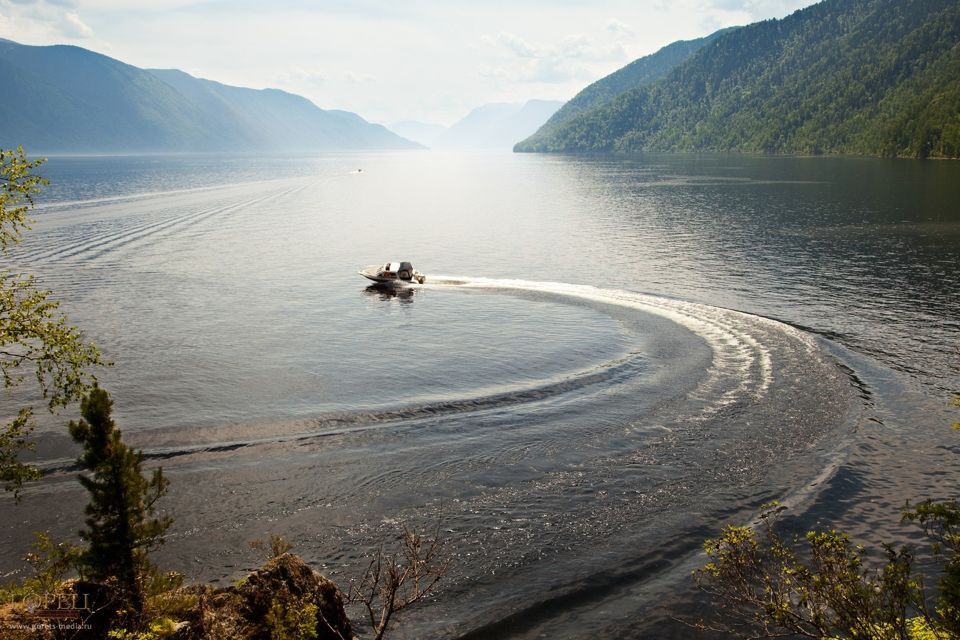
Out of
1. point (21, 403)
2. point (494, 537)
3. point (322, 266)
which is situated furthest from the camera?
point (322, 266)

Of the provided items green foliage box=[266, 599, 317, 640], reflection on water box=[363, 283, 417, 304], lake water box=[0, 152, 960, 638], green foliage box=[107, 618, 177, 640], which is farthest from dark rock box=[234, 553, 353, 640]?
reflection on water box=[363, 283, 417, 304]

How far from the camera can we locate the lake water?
28.5 meters

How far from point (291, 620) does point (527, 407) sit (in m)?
28.2

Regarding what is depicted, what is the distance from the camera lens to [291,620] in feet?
56.0

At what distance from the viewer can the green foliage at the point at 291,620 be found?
16594mm

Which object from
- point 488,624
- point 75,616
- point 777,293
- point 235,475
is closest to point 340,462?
point 235,475

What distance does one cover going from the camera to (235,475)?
34375 millimetres

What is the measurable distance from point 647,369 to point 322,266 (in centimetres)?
6086

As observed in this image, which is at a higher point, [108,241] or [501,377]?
[108,241]

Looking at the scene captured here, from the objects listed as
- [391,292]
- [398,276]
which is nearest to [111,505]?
[391,292]

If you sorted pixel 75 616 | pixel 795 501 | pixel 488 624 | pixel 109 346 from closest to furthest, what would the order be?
pixel 75 616
pixel 488 624
pixel 795 501
pixel 109 346

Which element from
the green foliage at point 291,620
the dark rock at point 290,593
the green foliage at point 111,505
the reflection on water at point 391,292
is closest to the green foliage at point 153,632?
the green foliage at point 111,505

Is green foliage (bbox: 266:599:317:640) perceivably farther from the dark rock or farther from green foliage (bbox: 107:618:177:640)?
green foliage (bbox: 107:618:177:640)

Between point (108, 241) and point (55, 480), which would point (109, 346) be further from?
point (108, 241)
